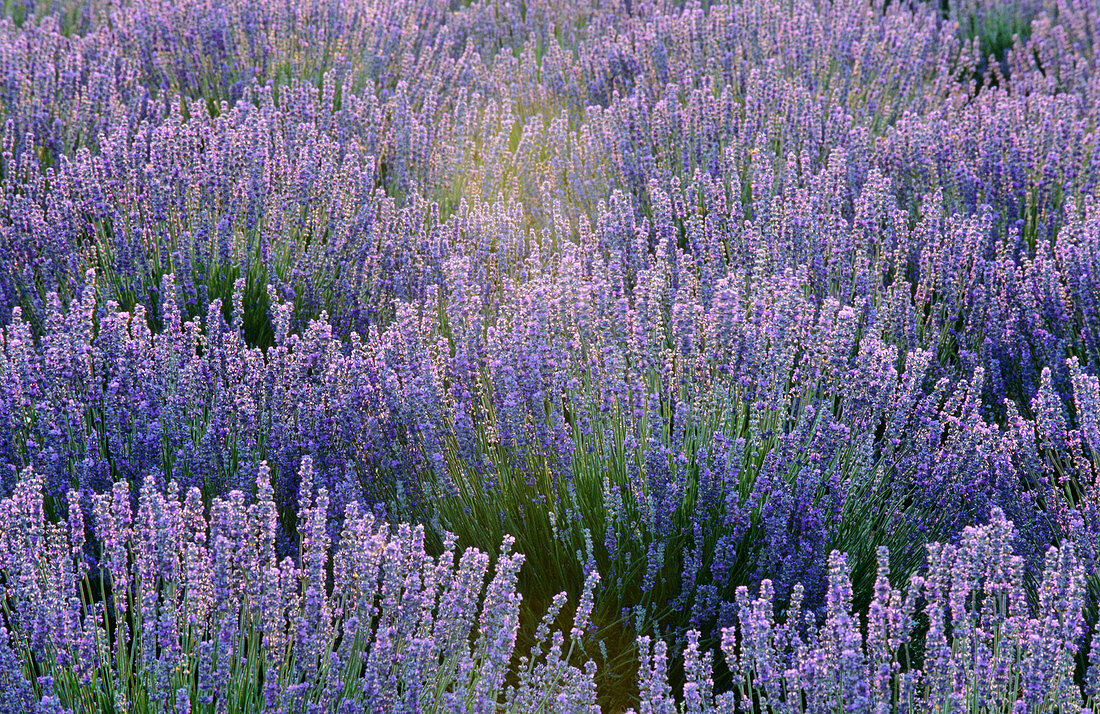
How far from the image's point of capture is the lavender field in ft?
5.27

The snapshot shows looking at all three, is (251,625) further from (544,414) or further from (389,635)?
(544,414)

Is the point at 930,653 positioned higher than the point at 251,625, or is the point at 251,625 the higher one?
the point at 930,653

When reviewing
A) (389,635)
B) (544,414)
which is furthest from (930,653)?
(544,414)

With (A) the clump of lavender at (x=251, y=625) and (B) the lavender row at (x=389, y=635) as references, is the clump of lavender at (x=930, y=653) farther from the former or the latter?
(A) the clump of lavender at (x=251, y=625)

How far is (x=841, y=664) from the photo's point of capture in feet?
4.90

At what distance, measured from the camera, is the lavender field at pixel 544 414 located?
1607 millimetres

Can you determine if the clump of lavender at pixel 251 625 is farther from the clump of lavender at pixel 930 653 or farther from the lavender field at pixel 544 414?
the clump of lavender at pixel 930 653

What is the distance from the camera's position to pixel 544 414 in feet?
7.39

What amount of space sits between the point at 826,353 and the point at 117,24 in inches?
170

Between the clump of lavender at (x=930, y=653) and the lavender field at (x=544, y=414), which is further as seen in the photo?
the lavender field at (x=544, y=414)

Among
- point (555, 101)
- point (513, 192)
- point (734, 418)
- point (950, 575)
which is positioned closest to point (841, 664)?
point (950, 575)

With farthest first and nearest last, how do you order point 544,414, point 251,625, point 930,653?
point 544,414, point 251,625, point 930,653

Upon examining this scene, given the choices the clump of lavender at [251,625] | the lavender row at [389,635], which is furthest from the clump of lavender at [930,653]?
the clump of lavender at [251,625]

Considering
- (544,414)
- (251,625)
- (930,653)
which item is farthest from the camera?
(544,414)
